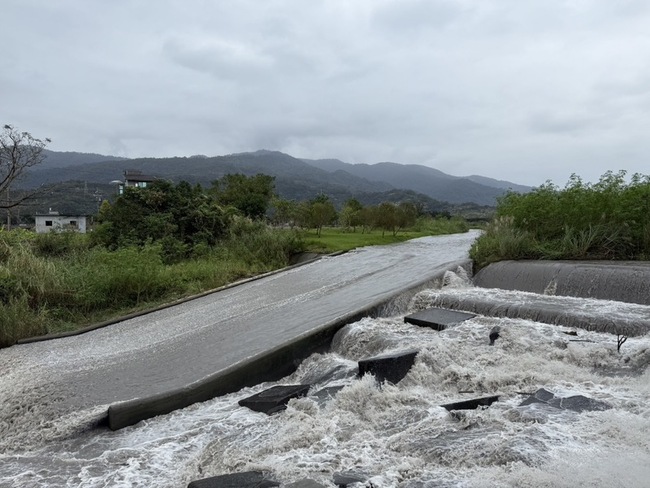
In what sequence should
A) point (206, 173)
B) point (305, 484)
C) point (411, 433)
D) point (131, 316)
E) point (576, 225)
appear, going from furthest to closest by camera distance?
point (206, 173)
point (576, 225)
point (131, 316)
point (411, 433)
point (305, 484)

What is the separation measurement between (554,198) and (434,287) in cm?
438

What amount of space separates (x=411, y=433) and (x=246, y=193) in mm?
23115

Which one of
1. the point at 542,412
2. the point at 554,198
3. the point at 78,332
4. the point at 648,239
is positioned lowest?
the point at 78,332

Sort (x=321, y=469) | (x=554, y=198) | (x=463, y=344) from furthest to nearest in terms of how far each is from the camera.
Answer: (x=554, y=198), (x=463, y=344), (x=321, y=469)

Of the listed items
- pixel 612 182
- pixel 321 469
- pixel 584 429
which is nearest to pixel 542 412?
pixel 584 429

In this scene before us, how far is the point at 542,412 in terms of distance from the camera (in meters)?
3.99

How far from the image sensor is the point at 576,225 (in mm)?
10508

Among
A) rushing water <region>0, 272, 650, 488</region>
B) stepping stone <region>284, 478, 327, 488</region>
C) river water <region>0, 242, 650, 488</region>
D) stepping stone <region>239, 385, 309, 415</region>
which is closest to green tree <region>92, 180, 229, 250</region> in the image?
river water <region>0, 242, 650, 488</region>

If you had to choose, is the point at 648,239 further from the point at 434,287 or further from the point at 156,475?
the point at 156,475

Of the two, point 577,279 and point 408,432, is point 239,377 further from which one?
point 577,279

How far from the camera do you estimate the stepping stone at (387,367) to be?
5070 mm

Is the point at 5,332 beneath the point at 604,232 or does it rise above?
beneath

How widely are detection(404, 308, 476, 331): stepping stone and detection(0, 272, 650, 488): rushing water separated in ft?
2.90

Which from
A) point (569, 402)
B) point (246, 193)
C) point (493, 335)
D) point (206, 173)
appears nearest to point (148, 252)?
point (493, 335)
